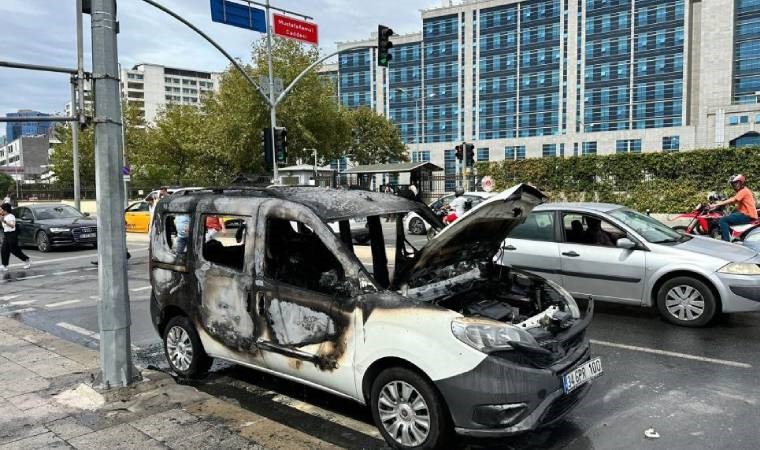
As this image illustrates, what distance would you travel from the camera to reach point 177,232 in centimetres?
534

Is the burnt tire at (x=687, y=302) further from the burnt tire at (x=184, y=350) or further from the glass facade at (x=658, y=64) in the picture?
the glass facade at (x=658, y=64)

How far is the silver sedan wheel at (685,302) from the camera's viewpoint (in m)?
6.68

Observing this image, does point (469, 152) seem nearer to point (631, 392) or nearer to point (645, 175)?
point (645, 175)

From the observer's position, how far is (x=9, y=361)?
6121 mm

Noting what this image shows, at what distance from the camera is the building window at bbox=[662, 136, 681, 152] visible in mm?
85500

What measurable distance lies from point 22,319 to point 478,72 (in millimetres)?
98507

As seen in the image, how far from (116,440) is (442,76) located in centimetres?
10417

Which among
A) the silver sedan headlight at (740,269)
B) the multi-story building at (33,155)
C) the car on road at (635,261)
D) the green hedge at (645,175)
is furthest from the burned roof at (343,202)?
A: the multi-story building at (33,155)

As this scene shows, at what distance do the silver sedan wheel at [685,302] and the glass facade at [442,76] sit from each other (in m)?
97.6

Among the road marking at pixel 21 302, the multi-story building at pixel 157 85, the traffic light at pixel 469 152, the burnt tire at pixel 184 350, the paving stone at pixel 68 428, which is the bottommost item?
the road marking at pixel 21 302

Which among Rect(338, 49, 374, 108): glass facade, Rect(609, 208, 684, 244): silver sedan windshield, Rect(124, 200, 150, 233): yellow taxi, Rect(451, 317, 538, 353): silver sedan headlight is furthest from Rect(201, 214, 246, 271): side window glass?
Rect(338, 49, 374, 108): glass facade

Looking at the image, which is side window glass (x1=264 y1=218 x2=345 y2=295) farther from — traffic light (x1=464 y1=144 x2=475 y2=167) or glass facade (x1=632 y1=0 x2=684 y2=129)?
glass facade (x1=632 y1=0 x2=684 y2=129)

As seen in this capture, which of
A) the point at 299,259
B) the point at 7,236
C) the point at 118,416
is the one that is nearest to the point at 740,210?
the point at 299,259

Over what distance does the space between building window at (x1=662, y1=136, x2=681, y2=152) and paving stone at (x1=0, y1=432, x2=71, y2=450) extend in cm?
9349
